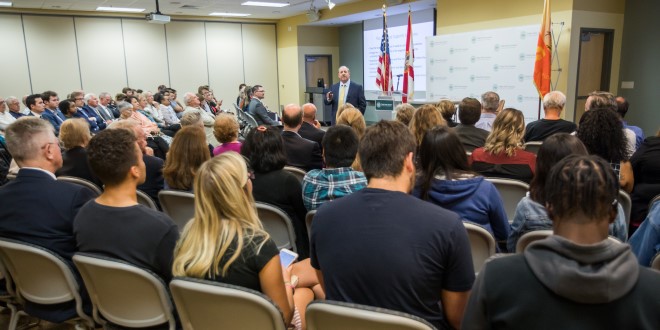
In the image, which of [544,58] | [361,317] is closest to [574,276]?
[361,317]

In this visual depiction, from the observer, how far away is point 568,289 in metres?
0.95

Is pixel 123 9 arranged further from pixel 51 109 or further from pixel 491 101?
pixel 491 101

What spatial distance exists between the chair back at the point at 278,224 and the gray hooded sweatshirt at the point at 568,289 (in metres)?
1.56

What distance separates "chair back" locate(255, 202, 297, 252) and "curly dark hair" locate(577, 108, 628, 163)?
191 centimetres

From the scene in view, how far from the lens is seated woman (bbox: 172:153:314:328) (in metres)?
1.51

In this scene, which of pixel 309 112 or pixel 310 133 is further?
pixel 309 112

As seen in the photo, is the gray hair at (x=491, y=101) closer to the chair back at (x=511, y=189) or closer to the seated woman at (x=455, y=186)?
the chair back at (x=511, y=189)

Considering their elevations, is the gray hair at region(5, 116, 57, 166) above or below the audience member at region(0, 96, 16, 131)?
above

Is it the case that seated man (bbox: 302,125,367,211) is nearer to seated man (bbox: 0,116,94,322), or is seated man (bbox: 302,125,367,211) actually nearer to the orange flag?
seated man (bbox: 0,116,94,322)

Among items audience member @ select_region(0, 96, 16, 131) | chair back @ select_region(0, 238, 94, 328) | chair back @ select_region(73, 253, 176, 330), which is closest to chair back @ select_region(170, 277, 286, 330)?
chair back @ select_region(73, 253, 176, 330)

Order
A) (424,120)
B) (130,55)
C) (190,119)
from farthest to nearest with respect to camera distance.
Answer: (130,55) → (190,119) → (424,120)

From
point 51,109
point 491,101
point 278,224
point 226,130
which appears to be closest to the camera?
point 278,224

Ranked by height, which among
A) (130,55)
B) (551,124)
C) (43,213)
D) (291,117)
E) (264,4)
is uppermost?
(264,4)

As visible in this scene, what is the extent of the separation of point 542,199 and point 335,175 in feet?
3.34
